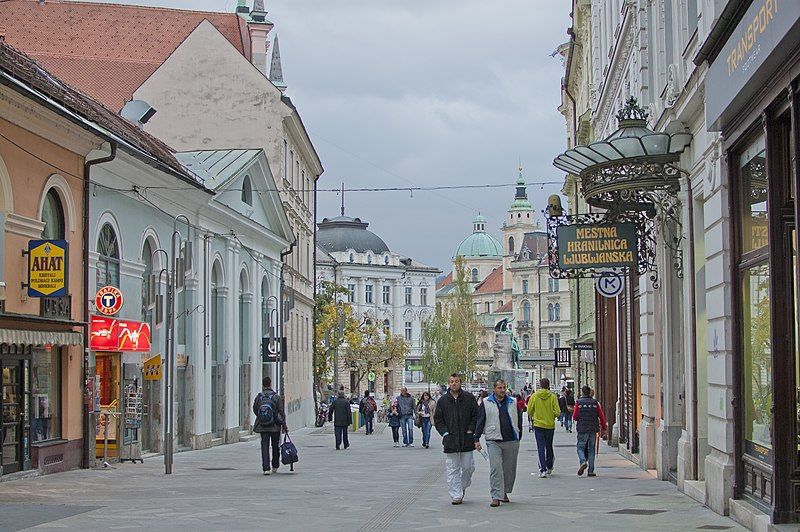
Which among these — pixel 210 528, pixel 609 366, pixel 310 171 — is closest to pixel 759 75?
→ pixel 210 528

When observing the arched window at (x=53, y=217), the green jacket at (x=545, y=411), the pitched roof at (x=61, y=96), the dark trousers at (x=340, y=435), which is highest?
the pitched roof at (x=61, y=96)

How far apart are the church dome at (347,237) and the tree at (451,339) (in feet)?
32.5

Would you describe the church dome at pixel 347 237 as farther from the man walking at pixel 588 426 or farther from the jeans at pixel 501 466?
the jeans at pixel 501 466

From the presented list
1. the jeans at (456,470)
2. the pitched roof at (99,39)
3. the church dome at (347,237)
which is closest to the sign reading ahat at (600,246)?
the jeans at (456,470)

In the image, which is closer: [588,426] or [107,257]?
[588,426]

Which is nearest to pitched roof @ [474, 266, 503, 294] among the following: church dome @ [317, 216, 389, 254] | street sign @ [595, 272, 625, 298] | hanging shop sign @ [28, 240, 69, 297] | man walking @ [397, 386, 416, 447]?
church dome @ [317, 216, 389, 254]

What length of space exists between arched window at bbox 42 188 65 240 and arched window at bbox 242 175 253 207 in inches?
635

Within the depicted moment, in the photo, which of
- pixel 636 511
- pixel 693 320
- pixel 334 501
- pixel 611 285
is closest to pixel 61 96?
pixel 334 501

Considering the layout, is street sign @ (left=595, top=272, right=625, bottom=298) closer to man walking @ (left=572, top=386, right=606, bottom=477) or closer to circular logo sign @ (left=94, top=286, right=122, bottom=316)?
man walking @ (left=572, top=386, right=606, bottom=477)

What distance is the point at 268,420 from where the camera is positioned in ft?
71.0

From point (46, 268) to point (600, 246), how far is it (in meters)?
8.87

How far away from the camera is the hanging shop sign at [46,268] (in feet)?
65.4

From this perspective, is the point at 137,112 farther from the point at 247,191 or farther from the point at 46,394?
the point at 46,394

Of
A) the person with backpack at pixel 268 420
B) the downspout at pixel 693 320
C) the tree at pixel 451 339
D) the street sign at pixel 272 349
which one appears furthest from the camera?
the tree at pixel 451 339
